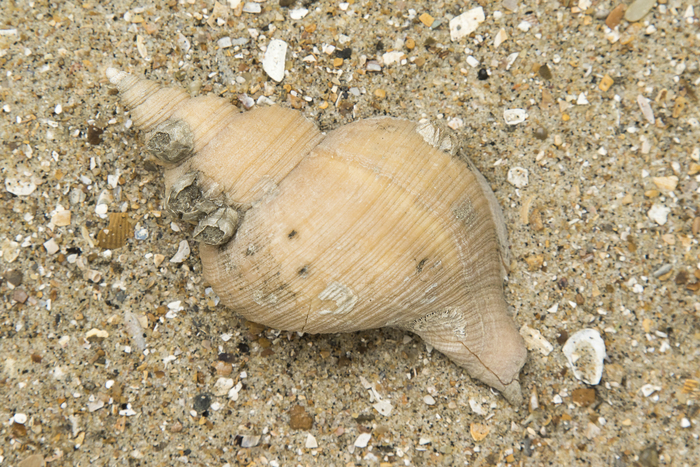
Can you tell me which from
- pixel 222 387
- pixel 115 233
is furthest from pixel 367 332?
pixel 115 233

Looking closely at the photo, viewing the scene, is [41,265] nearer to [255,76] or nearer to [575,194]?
[255,76]

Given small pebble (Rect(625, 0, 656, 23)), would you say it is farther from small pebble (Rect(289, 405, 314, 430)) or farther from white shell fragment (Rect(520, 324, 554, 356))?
small pebble (Rect(289, 405, 314, 430))

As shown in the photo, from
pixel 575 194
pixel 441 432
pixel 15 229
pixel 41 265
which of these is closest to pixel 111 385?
pixel 41 265

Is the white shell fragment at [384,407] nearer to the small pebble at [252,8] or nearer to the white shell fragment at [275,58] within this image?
the white shell fragment at [275,58]

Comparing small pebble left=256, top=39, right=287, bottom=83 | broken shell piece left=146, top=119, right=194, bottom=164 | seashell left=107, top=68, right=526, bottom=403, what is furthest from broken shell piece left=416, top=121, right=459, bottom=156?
broken shell piece left=146, top=119, right=194, bottom=164

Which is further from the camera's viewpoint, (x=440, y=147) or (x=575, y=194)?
(x=575, y=194)

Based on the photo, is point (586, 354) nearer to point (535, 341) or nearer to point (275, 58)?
point (535, 341)

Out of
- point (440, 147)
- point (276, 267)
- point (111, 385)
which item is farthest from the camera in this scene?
point (111, 385)
